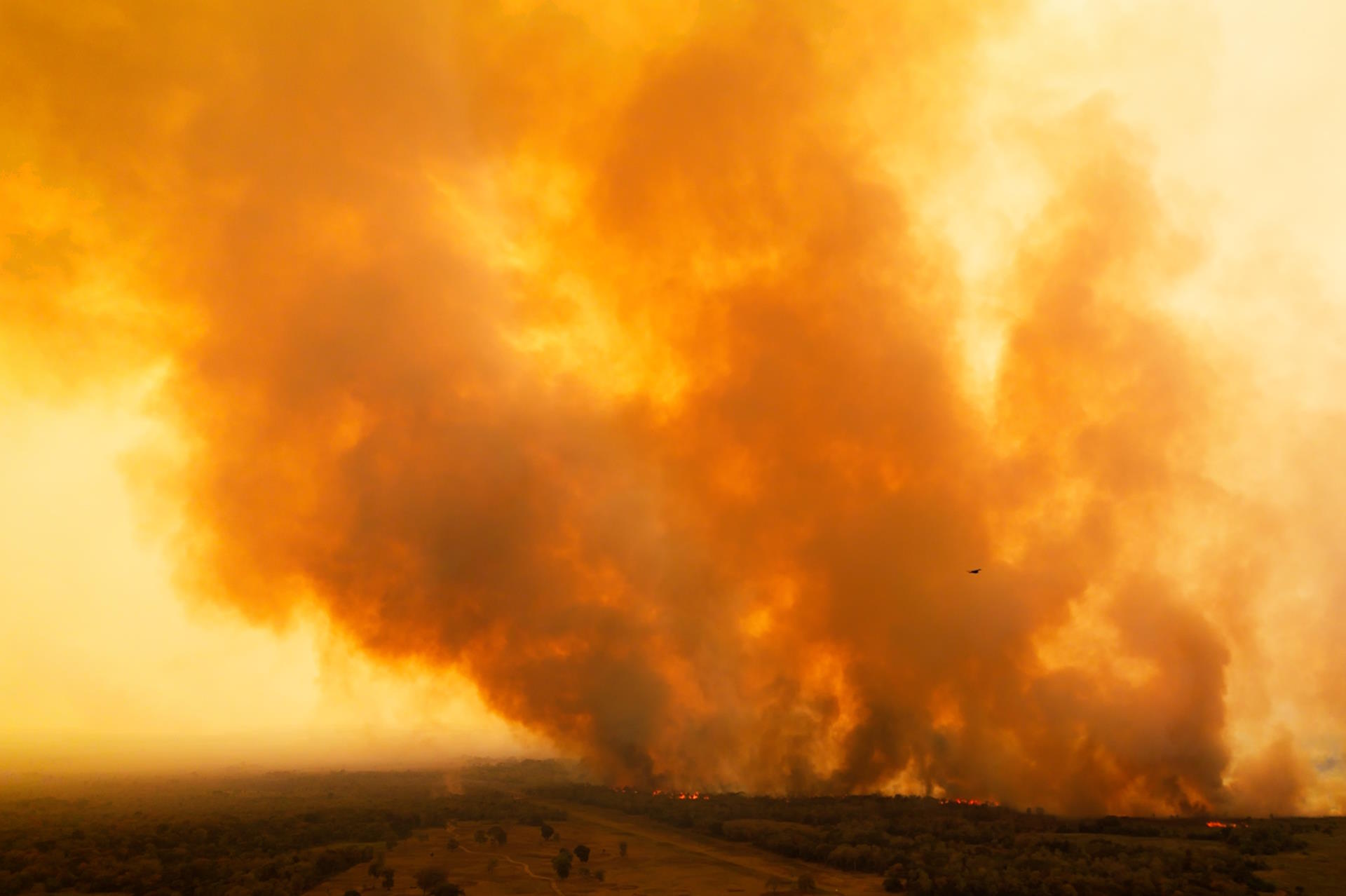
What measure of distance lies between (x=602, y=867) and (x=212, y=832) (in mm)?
19562

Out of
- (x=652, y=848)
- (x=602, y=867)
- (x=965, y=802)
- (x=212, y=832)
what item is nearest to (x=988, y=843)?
(x=965, y=802)

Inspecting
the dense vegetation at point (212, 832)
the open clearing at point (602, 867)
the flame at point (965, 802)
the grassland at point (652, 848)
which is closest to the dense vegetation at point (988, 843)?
the grassland at point (652, 848)

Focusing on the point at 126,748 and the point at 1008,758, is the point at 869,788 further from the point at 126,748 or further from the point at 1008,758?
the point at 126,748

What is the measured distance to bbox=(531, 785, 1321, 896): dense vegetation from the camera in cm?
2878

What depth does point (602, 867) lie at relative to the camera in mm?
33688

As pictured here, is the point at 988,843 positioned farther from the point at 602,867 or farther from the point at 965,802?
the point at 602,867

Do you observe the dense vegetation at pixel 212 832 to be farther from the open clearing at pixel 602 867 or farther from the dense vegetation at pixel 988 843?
the dense vegetation at pixel 988 843

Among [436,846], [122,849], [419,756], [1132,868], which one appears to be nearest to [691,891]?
[436,846]

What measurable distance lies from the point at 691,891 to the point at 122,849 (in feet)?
79.5

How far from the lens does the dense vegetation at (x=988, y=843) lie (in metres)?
28.8

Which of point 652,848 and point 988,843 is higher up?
point 988,843

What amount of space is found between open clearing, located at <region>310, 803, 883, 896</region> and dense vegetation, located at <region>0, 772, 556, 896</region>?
2114mm

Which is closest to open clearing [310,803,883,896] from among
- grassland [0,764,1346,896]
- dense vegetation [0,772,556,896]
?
grassland [0,764,1346,896]

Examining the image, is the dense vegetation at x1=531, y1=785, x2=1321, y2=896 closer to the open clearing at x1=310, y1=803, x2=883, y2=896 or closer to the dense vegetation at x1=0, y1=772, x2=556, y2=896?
the open clearing at x1=310, y1=803, x2=883, y2=896
